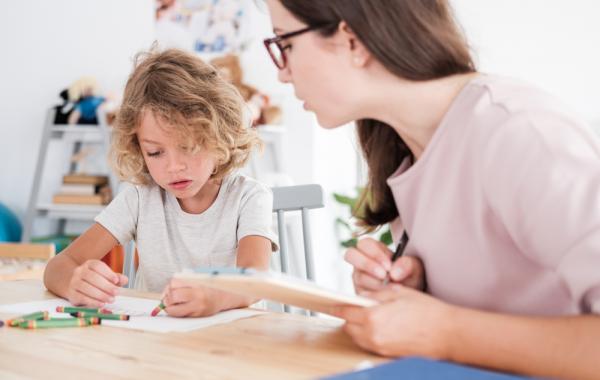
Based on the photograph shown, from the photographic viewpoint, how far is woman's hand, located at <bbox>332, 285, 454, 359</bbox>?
80cm

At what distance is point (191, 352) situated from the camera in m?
0.90

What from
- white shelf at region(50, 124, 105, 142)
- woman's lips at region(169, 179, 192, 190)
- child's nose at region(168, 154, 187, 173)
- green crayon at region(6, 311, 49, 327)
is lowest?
green crayon at region(6, 311, 49, 327)

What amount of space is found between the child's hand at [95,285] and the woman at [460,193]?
1.58 ft

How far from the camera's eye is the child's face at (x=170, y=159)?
1.54 meters

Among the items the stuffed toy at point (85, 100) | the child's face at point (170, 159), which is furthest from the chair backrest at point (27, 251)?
the stuffed toy at point (85, 100)

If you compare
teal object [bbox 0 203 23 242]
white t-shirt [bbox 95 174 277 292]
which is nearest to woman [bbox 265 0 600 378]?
white t-shirt [bbox 95 174 277 292]

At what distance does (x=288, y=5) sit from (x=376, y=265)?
0.36 meters

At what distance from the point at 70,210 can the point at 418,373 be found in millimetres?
3629

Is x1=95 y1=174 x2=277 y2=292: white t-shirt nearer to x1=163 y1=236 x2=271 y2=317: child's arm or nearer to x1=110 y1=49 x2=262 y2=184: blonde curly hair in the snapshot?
x1=110 y1=49 x2=262 y2=184: blonde curly hair

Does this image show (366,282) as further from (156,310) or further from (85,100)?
(85,100)

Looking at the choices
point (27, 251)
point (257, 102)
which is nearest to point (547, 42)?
point (257, 102)

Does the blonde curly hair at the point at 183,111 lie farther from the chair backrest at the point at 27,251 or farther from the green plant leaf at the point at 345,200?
the green plant leaf at the point at 345,200

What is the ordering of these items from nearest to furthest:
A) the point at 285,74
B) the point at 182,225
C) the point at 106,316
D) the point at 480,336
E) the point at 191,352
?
the point at 480,336
the point at 191,352
the point at 285,74
the point at 106,316
the point at 182,225

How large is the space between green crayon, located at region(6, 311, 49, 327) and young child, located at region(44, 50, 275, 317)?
258 millimetres
